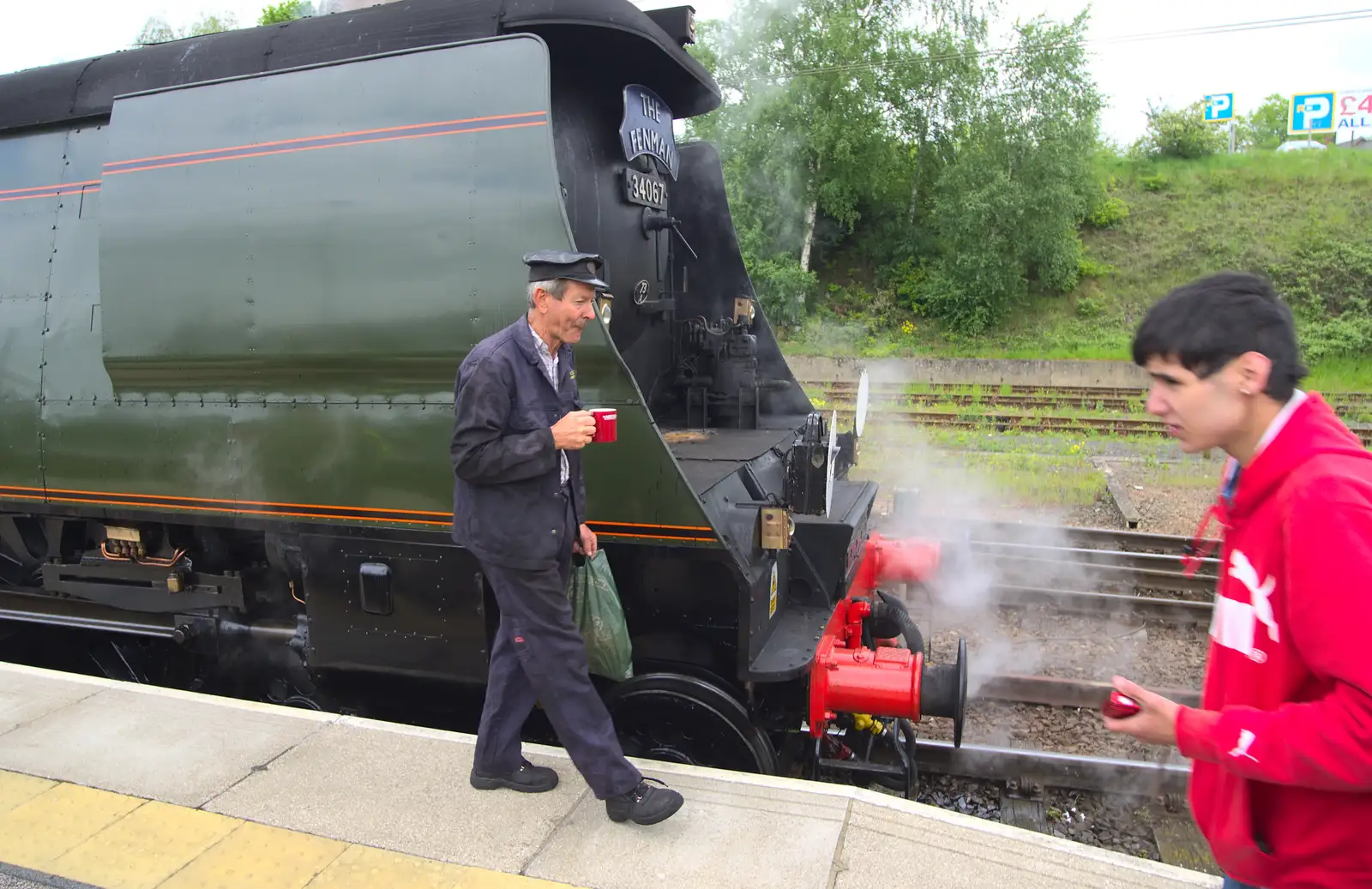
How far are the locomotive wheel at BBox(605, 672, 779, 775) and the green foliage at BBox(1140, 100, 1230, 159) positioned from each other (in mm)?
28887

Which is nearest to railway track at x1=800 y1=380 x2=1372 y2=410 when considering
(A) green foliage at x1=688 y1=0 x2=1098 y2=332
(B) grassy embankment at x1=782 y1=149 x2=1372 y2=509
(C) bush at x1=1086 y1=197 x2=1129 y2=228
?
(B) grassy embankment at x1=782 y1=149 x2=1372 y2=509

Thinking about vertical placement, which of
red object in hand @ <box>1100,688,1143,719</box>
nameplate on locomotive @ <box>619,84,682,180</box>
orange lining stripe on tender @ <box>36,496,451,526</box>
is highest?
nameplate on locomotive @ <box>619,84,682,180</box>

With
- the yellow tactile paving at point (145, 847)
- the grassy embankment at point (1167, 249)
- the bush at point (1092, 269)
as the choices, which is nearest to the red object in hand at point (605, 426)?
the yellow tactile paving at point (145, 847)

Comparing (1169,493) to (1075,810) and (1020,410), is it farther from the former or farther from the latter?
(1075,810)

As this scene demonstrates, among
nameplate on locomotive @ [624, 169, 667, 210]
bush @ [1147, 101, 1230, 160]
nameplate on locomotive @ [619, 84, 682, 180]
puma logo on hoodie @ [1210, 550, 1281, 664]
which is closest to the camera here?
puma logo on hoodie @ [1210, 550, 1281, 664]

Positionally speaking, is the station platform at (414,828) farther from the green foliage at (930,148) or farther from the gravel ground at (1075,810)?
the green foliage at (930,148)

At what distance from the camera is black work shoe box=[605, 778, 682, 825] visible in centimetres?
256

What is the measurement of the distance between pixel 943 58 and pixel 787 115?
3.81 meters

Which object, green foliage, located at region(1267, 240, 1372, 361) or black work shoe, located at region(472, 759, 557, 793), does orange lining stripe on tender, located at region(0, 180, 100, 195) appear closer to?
black work shoe, located at region(472, 759, 557, 793)

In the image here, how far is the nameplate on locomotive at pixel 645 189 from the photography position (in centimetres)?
414

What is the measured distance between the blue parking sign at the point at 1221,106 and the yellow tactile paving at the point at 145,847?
34.3 metres

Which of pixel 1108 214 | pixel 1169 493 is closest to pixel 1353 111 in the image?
pixel 1108 214

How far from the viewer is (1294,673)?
4.26ft

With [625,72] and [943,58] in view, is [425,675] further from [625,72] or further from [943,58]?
[943,58]
